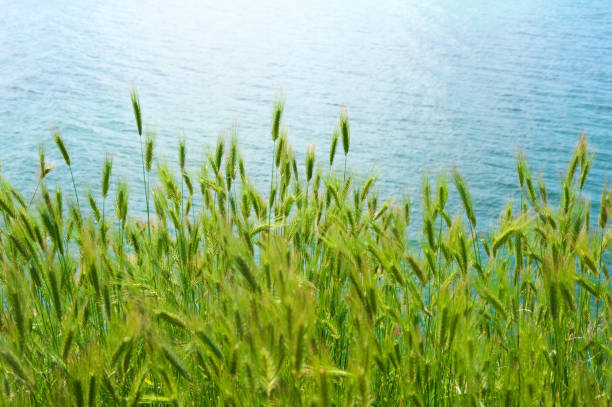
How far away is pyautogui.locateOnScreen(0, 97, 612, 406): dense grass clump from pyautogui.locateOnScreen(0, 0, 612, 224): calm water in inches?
135

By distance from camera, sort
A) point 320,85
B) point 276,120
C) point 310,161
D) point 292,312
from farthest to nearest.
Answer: point 320,85 → point 310,161 → point 276,120 → point 292,312

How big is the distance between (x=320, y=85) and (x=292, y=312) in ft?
28.3

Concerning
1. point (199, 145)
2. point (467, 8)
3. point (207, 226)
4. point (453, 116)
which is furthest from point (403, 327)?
point (467, 8)

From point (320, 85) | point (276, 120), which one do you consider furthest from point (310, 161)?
point (320, 85)

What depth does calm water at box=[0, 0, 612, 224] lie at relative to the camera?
7.23 m

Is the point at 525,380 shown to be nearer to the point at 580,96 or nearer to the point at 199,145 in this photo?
the point at 199,145

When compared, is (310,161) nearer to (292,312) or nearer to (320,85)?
(292,312)

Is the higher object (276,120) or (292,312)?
(276,120)

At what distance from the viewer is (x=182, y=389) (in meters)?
1.54

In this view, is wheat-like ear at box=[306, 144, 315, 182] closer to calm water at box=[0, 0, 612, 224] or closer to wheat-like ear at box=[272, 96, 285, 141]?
wheat-like ear at box=[272, 96, 285, 141]

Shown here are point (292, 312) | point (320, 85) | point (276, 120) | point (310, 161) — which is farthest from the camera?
point (320, 85)

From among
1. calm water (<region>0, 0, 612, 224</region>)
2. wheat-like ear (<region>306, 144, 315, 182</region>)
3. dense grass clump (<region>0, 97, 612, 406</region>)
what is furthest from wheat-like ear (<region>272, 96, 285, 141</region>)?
calm water (<region>0, 0, 612, 224</region>)

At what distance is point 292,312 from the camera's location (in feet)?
3.63

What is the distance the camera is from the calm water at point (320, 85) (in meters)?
7.23
